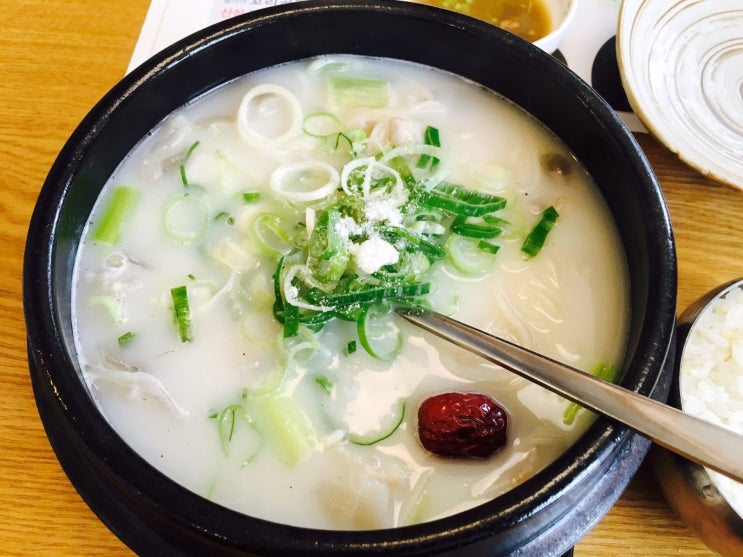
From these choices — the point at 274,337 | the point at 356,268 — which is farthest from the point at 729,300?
the point at 274,337

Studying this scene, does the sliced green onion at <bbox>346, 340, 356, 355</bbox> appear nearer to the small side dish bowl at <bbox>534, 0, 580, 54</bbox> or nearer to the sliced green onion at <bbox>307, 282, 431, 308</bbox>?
the sliced green onion at <bbox>307, 282, 431, 308</bbox>

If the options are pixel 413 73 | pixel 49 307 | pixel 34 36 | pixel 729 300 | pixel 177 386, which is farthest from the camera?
pixel 34 36

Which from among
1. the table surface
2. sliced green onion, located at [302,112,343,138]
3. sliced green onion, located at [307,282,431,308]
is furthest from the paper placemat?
sliced green onion, located at [307,282,431,308]

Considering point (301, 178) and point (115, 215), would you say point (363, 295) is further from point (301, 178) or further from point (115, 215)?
point (115, 215)

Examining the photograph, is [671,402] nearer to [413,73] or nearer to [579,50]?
[413,73]

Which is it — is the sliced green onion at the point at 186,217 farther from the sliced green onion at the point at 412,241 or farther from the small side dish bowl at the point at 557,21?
the small side dish bowl at the point at 557,21

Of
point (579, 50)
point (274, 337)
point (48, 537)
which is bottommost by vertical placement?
point (48, 537)

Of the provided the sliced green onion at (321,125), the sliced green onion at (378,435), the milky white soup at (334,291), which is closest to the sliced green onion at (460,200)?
the milky white soup at (334,291)
